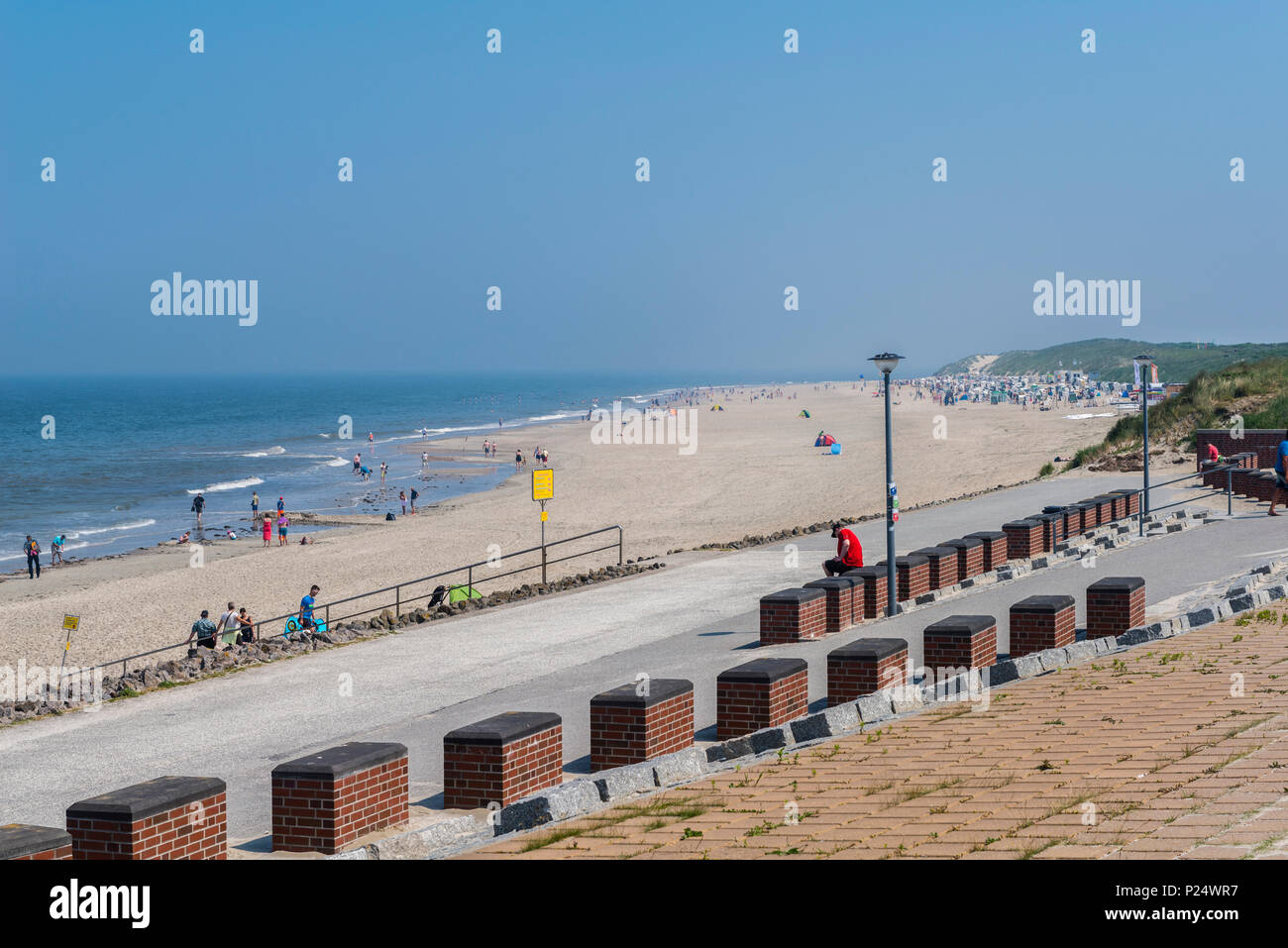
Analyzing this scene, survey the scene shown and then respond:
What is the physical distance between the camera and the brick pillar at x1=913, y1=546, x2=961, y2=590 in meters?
15.8

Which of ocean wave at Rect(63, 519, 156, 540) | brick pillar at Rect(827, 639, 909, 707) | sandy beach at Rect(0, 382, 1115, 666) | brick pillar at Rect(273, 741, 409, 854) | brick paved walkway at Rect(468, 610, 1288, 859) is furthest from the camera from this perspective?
ocean wave at Rect(63, 519, 156, 540)

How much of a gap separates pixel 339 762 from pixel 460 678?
665cm

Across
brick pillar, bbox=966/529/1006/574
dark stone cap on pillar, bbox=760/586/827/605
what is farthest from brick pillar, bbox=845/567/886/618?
brick pillar, bbox=966/529/1006/574

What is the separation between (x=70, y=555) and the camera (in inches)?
1624

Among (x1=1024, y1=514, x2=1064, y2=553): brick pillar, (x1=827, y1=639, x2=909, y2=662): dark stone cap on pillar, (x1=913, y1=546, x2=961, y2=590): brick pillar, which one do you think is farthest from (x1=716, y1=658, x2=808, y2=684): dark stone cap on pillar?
(x1=1024, y1=514, x2=1064, y2=553): brick pillar

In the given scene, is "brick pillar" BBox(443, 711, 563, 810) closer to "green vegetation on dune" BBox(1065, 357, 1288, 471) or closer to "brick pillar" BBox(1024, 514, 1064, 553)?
"brick pillar" BBox(1024, 514, 1064, 553)

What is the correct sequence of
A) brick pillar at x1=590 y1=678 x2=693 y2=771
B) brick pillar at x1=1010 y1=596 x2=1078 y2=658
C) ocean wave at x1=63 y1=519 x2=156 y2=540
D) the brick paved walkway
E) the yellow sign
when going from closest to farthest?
the brick paved walkway < brick pillar at x1=590 y1=678 x2=693 y2=771 < brick pillar at x1=1010 y1=596 x2=1078 y2=658 < the yellow sign < ocean wave at x1=63 y1=519 x2=156 y2=540

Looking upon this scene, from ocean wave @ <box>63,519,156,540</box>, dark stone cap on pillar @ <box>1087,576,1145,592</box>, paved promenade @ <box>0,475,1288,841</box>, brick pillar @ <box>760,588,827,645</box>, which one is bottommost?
ocean wave @ <box>63,519,156,540</box>

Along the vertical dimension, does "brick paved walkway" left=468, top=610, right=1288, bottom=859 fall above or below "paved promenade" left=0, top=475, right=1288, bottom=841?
above

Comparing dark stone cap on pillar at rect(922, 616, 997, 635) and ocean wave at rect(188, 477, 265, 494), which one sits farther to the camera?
ocean wave at rect(188, 477, 265, 494)

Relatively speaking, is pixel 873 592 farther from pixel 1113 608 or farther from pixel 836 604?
pixel 1113 608
